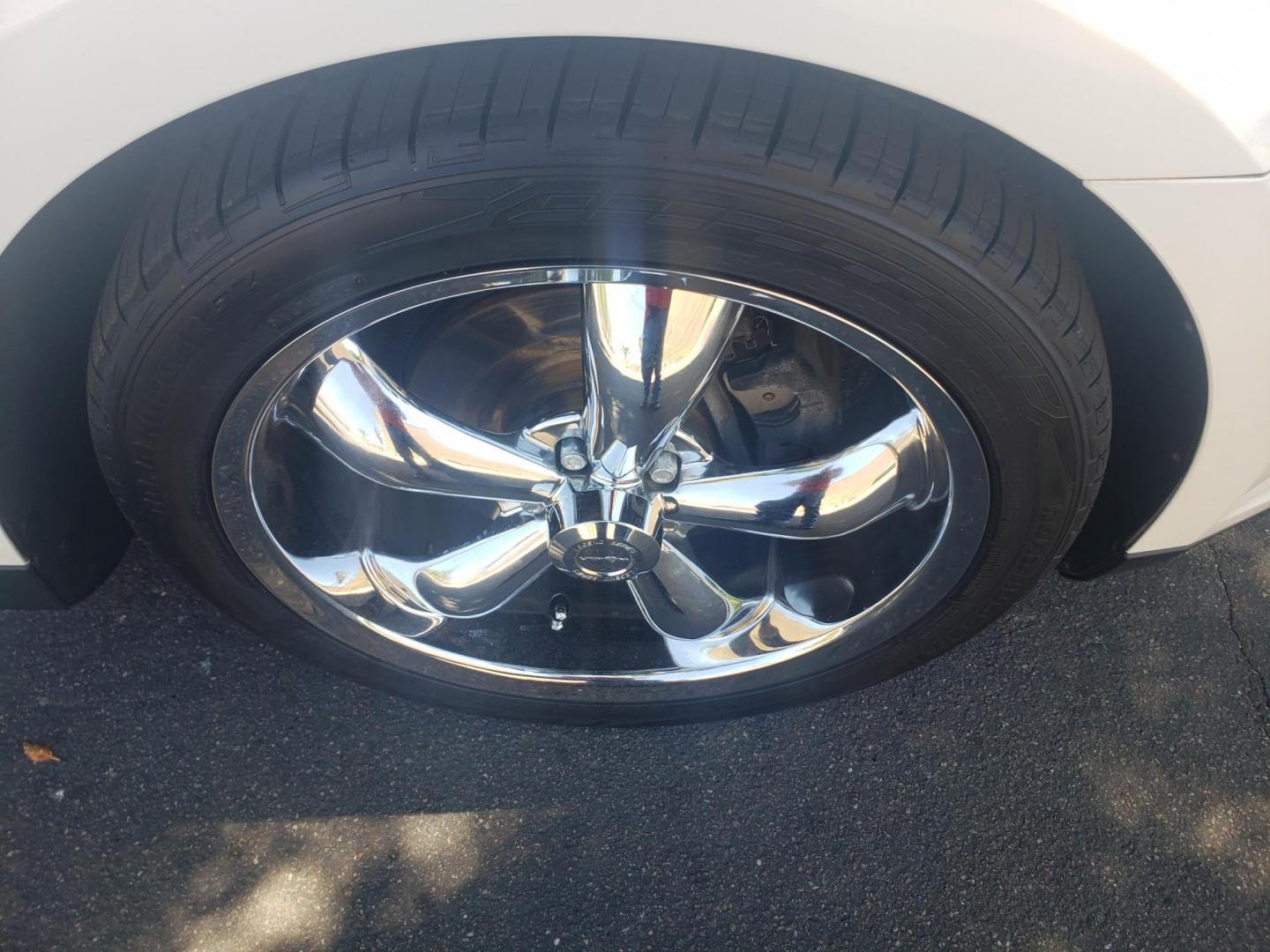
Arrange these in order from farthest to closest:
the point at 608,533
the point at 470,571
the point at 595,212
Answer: the point at 470,571
the point at 608,533
the point at 595,212

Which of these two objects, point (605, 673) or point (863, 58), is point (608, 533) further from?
point (863, 58)

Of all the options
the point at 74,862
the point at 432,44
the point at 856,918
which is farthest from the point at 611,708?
the point at 432,44

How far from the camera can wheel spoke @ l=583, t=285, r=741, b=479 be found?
120 centimetres

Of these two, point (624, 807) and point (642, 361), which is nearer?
point (642, 361)

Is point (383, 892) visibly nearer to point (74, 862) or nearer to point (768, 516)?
point (74, 862)

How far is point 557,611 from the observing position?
5.55 feet

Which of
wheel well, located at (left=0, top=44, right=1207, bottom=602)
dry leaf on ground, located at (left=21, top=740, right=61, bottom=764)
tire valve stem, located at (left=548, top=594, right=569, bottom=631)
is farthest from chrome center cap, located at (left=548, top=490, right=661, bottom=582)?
dry leaf on ground, located at (left=21, top=740, right=61, bottom=764)

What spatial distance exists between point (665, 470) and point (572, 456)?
0.15 meters

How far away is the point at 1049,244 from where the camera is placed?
1122 mm

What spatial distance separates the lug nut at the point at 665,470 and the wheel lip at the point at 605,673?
1.23 feet

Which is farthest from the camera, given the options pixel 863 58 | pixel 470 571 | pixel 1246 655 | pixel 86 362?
pixel 1246 655

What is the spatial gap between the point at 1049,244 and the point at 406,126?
2.45 ft

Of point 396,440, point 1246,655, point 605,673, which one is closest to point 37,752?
point 396,440

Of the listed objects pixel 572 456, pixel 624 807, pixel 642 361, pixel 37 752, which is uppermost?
pixel 642 361
